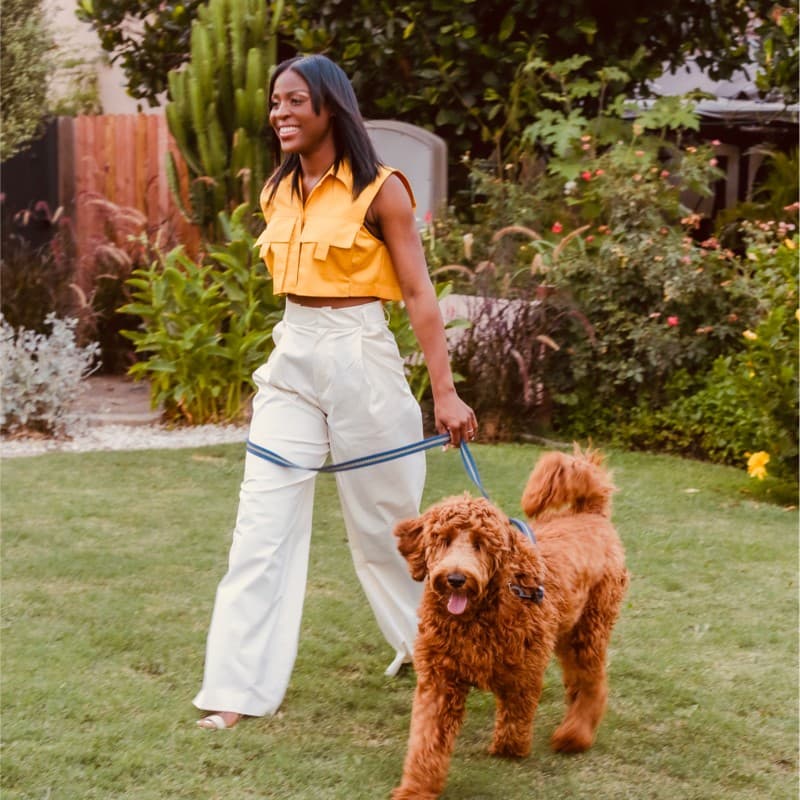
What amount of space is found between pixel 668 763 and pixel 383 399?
149 cm

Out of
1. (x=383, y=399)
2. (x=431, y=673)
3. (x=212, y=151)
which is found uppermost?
(x=212, y=151)

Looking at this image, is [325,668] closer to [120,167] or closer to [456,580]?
[456,580]

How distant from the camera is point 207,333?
Result: 8977 mm

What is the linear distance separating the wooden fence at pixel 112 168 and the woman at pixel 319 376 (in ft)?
27.4

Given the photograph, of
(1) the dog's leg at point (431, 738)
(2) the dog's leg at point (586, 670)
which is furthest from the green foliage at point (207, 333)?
(1) the dog's leg at point (431, 738)

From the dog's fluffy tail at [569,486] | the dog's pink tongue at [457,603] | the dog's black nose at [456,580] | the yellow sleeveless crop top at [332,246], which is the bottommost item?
the dog's pink tongue at [457,603]

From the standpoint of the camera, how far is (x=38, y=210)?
1287cm

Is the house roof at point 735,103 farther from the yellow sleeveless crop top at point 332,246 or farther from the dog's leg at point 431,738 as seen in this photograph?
the dog's leg at point 431,738

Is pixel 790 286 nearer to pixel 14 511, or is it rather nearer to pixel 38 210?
pixel 14 511

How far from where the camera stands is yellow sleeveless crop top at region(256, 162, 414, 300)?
3.97 m

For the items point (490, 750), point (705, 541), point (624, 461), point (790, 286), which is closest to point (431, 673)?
point (490, 750)

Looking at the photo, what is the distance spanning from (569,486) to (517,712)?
2.54 feet

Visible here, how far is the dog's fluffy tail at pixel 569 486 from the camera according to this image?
13.6ft

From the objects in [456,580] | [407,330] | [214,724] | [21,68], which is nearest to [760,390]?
[407,330]
